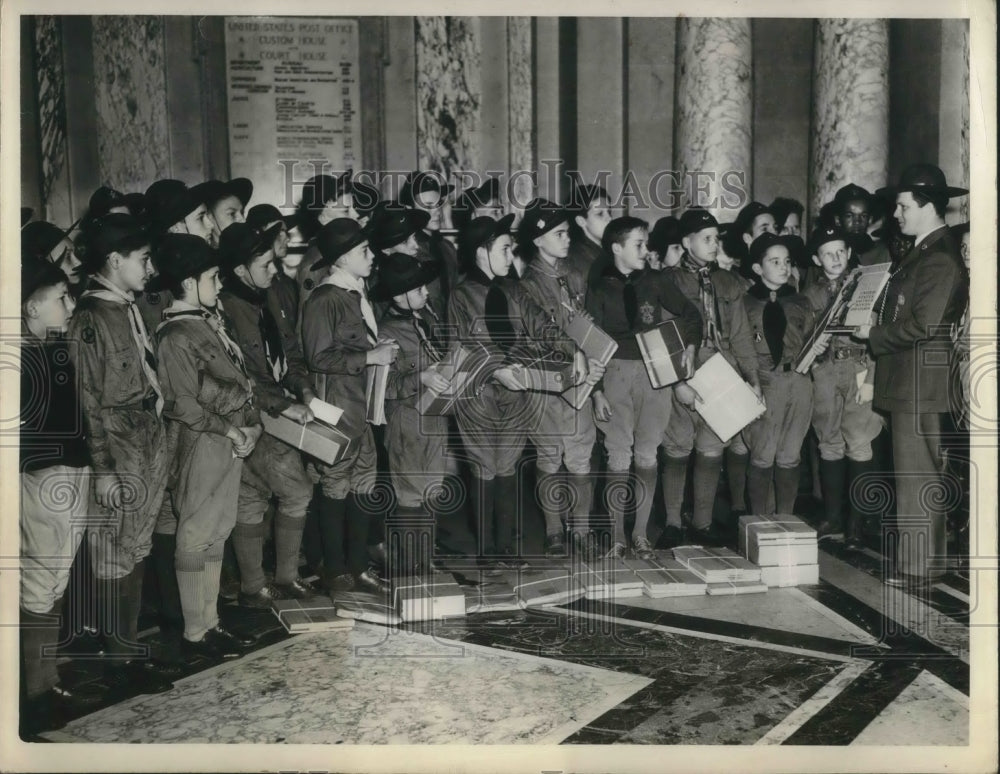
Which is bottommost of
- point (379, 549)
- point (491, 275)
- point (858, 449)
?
point (379, 549)

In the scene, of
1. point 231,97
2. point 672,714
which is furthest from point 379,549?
point 231,97

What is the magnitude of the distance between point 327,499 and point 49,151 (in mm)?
3193

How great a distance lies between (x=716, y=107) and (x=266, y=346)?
3.94 m

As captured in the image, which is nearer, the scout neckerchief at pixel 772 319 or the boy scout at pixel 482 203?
the scout neckerchief at pixel 772 319

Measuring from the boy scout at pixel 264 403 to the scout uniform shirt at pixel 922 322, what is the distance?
3.44m

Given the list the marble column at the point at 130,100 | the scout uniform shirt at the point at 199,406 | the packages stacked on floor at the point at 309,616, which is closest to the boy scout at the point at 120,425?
the scout uniform shirt at the point at 199,406

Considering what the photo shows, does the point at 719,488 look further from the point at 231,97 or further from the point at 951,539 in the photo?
the point at 231,97

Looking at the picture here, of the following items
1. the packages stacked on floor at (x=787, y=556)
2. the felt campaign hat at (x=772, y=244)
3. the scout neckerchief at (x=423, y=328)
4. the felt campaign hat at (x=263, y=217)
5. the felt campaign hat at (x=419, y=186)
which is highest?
the felt campaign hat at (x=419, y=186)

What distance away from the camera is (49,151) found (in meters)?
7.13

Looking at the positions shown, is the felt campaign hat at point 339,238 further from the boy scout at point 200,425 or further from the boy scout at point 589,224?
the boy scout at point 589,224

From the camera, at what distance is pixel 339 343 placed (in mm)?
6027

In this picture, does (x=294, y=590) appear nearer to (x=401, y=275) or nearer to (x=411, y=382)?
(x=411, y=382)

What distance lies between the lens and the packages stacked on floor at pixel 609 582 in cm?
613

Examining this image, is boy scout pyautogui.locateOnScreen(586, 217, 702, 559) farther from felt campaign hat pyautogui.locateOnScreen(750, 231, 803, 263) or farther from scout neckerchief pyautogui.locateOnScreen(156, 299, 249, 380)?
scout neckerchief pyautogui.locateOnScreen(156, 299, 249, 380)
